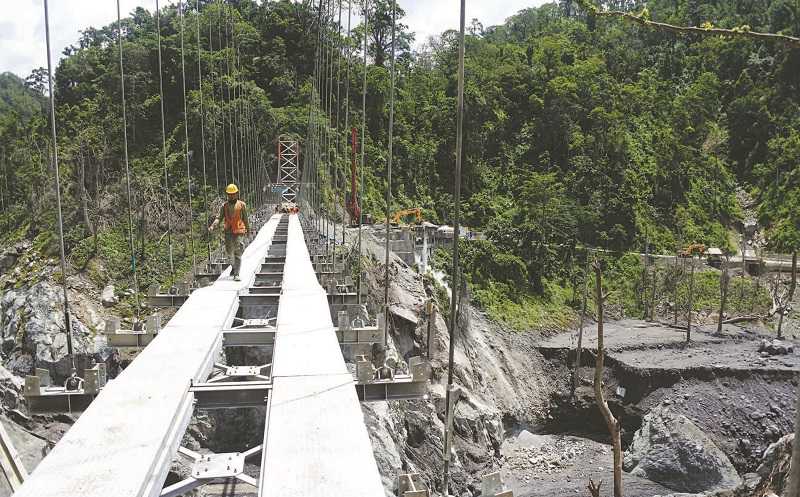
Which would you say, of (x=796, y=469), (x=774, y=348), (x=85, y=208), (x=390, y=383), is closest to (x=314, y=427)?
(x=390, y=383)

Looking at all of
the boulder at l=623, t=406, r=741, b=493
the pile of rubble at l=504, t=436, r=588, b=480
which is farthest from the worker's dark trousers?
the boulder at l=623, t=406, r=741, b=493

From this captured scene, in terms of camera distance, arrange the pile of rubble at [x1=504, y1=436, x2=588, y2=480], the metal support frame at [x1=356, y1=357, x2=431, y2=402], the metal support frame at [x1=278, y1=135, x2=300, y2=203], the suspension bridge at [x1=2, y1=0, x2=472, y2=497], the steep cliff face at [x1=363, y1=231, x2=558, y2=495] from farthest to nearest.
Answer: the metal support frame at [x1=278, y1=135, x2=300, y2=203] → the pile of rubble at [x1=504, y1=436, x2=588, y2=480] → the steep cliff face at [x1=363, y1=231, x2=558, y2=495] → the metal support frame at [x1=356, y1=357, x2=431, y2=402] → the suspension bridge at [x1=2, y1=0, x2=472, y2=497]

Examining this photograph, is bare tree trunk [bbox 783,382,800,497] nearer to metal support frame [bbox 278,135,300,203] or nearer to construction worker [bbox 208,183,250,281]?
construction worker [bbox 208,183,250,281]

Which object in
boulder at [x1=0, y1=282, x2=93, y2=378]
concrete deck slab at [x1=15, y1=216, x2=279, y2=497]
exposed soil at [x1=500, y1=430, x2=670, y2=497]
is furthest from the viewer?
exposed soil at [x1=500, y1=430, x2=670, y2=497]

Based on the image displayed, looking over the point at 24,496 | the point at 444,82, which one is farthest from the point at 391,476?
the point at 444,82

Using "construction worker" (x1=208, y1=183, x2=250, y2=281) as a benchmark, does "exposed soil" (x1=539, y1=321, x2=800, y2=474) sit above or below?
below

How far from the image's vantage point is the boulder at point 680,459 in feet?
53.0

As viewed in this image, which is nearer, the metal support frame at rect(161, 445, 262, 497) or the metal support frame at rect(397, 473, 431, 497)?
the metal support frame at rect(397, 473, 431, 497)

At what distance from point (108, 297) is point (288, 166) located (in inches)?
760

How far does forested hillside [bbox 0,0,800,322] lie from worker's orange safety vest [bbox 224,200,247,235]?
11.0 meters

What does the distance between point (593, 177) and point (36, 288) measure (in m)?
30.0

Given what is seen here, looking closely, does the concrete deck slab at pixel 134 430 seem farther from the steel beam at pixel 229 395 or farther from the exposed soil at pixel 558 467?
the exposed soil at pixel 558 467

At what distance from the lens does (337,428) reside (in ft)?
9.50

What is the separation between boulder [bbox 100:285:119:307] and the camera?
567 inches
